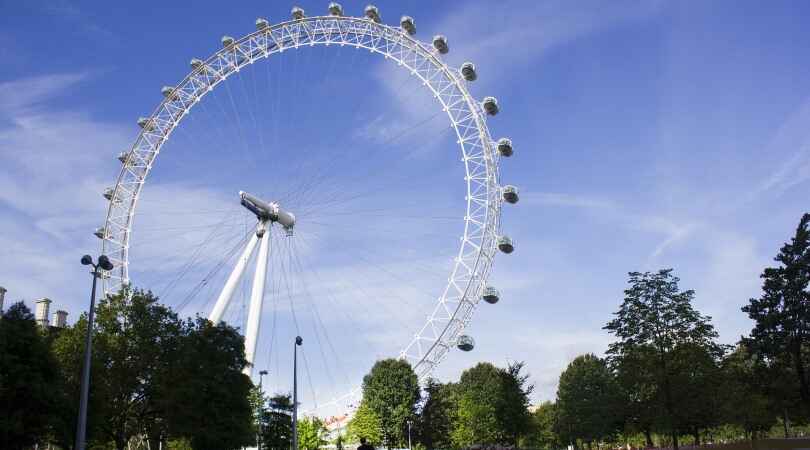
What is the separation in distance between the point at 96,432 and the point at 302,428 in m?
46.9

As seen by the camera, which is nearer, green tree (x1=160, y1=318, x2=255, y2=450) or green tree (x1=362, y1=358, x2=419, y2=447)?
green tree (x1=160, y1=318, x2=255, y2=450)

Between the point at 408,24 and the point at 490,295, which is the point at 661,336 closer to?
the point at 490,295

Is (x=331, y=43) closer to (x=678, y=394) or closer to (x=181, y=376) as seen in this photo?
(x=181, y=376)

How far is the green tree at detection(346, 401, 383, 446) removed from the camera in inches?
2891

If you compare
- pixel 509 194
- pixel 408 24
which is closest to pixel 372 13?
pixel 408 24

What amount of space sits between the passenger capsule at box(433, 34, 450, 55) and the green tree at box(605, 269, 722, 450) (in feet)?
71.6

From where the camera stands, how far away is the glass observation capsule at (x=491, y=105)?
170 feet

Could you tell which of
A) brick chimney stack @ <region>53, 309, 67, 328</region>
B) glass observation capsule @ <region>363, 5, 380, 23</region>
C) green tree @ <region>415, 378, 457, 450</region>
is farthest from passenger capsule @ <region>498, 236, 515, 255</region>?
brick chimney stack @ <region>53, 309, 67, 328</region>

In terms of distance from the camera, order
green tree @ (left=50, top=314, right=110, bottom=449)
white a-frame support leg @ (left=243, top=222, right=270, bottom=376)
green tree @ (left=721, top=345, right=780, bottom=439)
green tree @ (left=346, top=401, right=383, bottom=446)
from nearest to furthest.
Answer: green tree @ (left=50, top=314, right=110, bottom=449), white a-frame support leg @ (left=243, top=222, right=270, bottom=376), green tree @ (left=721, top=345, right=780, bottom=439), green tree @ (left=346, top=401, right=383, bottom=446)

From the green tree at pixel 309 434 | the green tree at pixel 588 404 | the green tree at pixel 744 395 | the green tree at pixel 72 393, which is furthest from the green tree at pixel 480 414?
the green tree at pixel 72 393

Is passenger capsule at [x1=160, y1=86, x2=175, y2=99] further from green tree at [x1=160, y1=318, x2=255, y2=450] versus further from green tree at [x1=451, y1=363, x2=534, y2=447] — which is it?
green tree at [x1=451, y1=363, x2=534, y2=447]

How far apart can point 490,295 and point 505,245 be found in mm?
3835

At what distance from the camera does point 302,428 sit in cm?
8206

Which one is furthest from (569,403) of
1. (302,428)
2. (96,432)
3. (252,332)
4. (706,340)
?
(96,432)
